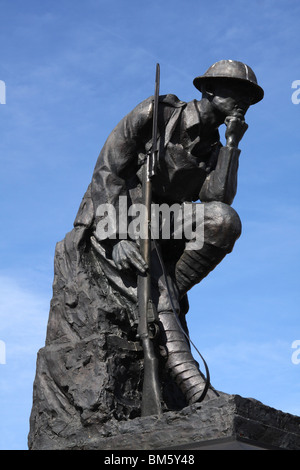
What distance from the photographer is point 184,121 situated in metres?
7.64

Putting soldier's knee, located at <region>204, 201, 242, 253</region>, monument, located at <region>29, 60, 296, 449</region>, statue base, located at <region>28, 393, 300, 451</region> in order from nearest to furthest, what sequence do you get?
statue base, located at <region>28, 393, 300, 451</region> < monument, located at <region>29, 60, 296, 449</region> < soldier's knee, located at <region>204, 201, 242, 253</region>

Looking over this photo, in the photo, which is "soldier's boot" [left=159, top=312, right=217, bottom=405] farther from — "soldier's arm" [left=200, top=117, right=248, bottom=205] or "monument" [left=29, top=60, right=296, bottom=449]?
"soldier's arm" [left=200, top=117, right=248, bottom=205]

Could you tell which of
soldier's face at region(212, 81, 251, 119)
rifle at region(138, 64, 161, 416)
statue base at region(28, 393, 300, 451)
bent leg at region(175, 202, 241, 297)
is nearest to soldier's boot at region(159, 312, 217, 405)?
rifle at region(138, 64, 161, 416)

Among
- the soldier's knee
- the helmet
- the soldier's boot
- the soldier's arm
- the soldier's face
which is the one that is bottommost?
the soldier's boot

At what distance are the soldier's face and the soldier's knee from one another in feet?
2.68

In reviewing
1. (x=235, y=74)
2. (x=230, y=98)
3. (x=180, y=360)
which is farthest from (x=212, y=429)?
(x=235, y=74)

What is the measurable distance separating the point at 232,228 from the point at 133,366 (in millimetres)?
1443

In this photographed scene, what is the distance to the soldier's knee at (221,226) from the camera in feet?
24.3

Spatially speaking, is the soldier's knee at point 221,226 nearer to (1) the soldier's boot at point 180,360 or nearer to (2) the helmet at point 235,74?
(1) the soldier's boot at point 180,360

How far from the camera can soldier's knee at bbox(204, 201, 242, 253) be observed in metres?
7.41

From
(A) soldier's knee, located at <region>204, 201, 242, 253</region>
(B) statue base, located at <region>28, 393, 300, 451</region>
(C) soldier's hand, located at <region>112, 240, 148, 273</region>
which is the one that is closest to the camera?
(B) statue base, located at <region>28, 393, 300, 451</region>

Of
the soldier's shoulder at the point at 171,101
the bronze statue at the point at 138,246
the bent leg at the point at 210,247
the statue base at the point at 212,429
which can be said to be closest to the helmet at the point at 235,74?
the bronze statue at the point at 138,246

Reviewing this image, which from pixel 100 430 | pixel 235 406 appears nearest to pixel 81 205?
pixel 100 430

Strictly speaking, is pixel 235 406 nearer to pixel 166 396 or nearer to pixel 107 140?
pixel 166 396
